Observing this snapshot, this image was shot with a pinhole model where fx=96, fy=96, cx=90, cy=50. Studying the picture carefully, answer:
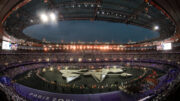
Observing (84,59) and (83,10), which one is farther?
(84,59)

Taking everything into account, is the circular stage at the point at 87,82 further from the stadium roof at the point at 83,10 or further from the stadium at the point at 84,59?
the stadium roof at the point at 83,10

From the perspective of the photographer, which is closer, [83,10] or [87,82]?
[87,82]

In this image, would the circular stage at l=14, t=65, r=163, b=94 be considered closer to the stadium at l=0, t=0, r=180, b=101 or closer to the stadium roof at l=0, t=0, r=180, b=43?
the stadium at l=0, t=0, r=180, b=101

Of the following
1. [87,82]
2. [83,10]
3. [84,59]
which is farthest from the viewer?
[84,59]

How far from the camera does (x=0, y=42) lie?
66.9ft

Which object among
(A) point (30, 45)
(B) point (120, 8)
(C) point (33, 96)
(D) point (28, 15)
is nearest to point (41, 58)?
(A) point (30, 45)

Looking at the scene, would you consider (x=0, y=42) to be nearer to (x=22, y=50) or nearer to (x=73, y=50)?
(x=22, y=50)

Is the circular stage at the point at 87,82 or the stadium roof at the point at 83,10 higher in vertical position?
the stadium roof at the point at 83,10

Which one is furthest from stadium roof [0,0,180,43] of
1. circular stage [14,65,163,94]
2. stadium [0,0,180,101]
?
circular stage [14,65,163,94]

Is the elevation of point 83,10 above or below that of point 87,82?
above

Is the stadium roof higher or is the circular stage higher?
the stadium roof

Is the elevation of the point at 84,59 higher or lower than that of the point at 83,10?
A: lower

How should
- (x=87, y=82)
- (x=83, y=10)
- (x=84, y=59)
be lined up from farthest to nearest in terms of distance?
(x=84, y=59) → (x=83, y=10) → (x=87, y=82)

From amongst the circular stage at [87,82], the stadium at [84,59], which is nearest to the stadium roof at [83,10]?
the stadium at [84,59]
